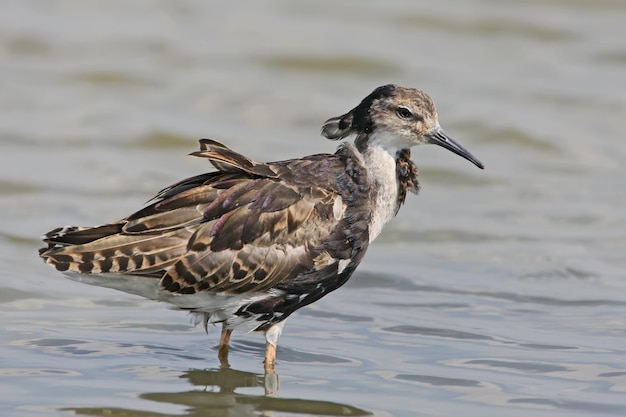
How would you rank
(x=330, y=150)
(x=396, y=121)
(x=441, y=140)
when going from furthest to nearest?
(x=330, y=150), (x=441, y=140), (x=396, y=121)

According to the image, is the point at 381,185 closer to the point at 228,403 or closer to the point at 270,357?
the point at 270,357

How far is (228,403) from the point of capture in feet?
28.6

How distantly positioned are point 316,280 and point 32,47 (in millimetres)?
11733

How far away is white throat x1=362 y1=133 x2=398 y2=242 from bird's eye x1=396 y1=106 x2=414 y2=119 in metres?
0.26

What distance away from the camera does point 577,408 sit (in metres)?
8.81

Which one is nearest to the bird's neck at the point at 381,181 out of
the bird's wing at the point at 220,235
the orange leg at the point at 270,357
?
the bird's wing at the point at 220,235

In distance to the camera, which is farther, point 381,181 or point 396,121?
point 396,121

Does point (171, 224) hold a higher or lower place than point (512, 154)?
lower

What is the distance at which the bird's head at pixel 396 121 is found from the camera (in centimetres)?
1027

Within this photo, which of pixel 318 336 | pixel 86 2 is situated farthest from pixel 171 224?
pixel 86 2

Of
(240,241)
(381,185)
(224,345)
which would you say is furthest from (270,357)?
(381,185)

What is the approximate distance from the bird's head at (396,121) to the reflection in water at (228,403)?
2.39m

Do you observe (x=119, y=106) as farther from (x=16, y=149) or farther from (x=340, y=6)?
(x=340, y=6)

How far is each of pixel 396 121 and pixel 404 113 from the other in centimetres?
10
